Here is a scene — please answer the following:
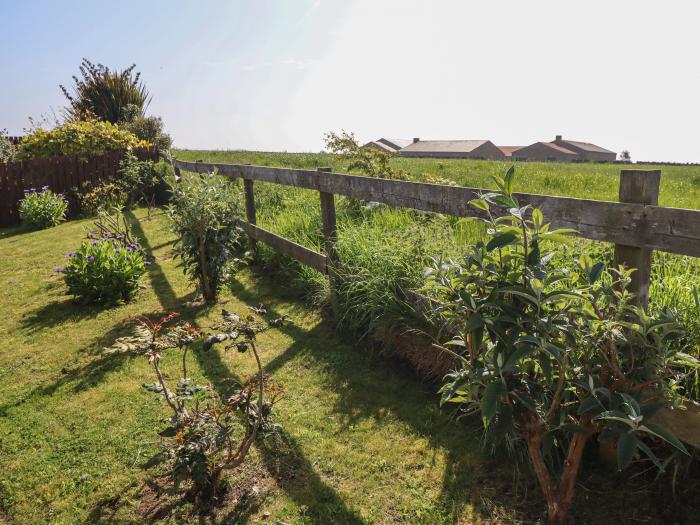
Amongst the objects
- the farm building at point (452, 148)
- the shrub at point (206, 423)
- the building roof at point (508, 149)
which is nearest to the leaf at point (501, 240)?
the shrub at point (206, 423)

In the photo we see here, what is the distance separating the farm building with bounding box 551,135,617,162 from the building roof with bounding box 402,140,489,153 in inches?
584

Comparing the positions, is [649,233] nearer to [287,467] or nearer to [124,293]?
[287,467]

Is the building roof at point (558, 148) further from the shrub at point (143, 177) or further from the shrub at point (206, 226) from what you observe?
the shrub at point (206, 226)

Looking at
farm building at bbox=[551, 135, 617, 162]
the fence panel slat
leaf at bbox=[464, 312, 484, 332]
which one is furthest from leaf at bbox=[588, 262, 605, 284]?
farm building at bbox=[551, 135, 617, 162]

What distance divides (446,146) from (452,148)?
1304 millimetres

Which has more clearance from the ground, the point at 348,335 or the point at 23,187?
the point at 23,187

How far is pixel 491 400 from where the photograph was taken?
1869mm

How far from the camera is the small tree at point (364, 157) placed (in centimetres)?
859

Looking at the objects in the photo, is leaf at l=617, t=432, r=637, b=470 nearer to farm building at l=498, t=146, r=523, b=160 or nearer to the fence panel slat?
the fence panel slat

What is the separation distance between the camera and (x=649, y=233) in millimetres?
2471

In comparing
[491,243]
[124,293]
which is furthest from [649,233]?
[124,293]

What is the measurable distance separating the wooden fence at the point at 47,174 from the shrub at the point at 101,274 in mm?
7974

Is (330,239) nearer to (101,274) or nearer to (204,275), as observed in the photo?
(204,275)

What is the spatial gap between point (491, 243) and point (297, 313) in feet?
12.5
